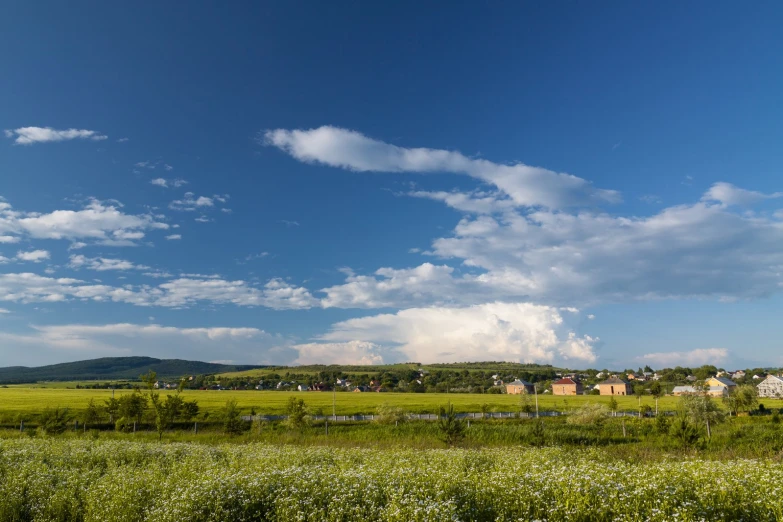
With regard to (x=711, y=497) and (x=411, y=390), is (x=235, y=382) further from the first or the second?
(x=711, y=497)

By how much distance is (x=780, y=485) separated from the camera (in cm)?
887

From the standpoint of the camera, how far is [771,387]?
132 m

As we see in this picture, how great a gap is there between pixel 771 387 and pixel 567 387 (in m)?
56.0

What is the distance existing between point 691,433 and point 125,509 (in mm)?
27913

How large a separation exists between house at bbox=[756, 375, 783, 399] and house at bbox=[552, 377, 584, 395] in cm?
4856

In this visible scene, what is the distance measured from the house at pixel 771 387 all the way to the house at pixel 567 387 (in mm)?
48560

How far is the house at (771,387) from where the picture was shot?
5069 inches

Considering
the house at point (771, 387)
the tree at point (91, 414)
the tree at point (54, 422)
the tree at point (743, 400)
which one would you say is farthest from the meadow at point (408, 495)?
the house at point (771, 387)

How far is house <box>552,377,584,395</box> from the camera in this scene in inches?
5472

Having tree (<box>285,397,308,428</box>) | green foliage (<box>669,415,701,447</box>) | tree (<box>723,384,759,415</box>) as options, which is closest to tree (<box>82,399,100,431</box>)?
tree (<box>285,397,308,428</box>)

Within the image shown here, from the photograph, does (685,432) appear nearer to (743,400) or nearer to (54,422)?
(54,422)

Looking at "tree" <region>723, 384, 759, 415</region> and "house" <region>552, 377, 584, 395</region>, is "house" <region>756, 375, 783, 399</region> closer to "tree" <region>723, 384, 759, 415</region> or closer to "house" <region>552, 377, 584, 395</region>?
"house" <region>552, 377, 584, 395</region>

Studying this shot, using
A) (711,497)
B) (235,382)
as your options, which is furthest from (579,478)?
(235,382)

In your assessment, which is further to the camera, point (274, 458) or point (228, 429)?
point (228, 429)
